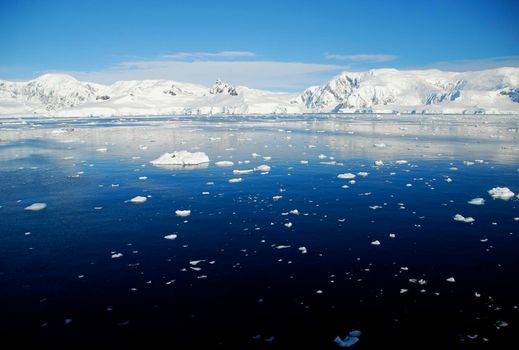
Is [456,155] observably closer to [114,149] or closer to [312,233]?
[312,233]

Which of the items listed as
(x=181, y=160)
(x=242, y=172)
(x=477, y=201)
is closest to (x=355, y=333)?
(x=477, y=201)

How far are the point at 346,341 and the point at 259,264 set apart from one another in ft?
13.1

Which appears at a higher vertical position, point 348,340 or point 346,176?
point 346,176

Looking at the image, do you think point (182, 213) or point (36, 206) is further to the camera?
point (36, 206)

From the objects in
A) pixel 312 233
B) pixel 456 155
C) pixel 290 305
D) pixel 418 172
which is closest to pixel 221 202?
pixel 312 233

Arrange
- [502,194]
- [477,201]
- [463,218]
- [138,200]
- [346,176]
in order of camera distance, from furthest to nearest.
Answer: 1. [346,176]
2. [502,194]
3. [138,200]
4. [477,201]
5. [463,218]

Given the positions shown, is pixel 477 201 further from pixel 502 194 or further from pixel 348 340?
pixel 348 340

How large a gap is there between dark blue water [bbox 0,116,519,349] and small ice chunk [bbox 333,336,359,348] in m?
0.14

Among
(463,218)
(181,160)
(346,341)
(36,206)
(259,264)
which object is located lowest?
(346,341)

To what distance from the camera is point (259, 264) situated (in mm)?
11430

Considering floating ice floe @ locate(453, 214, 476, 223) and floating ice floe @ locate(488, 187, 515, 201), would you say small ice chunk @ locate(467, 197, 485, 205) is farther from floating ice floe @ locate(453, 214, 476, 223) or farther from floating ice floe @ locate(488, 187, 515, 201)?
floating ice floe @ locate(453, 214, 476, 223)

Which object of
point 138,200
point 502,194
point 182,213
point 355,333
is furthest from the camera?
point 502,194

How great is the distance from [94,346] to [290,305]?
4302 mm

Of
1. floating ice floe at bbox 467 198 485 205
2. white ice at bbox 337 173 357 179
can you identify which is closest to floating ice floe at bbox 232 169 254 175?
white ice at bbox 337 173 357 179
